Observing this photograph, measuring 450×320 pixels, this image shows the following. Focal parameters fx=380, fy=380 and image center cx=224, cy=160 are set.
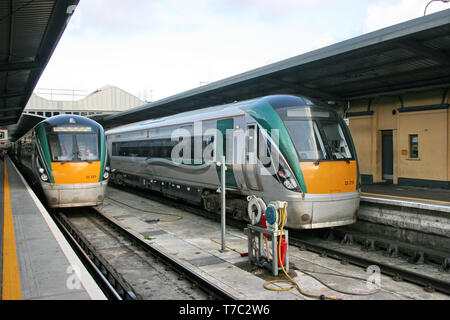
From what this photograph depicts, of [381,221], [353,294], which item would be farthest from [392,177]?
[353,294]

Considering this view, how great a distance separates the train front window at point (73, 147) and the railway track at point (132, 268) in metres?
2.12

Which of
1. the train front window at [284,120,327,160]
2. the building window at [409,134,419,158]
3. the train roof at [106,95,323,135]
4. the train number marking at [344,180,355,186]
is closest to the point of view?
the train front window at [284,120,327,160]

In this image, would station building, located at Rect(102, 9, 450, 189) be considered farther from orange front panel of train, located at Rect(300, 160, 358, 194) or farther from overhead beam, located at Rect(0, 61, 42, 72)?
overhead beam, located at Rect(0, 61, 42, 72)

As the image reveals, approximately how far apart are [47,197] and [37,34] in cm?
519

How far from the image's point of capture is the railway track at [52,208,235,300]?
5.93m

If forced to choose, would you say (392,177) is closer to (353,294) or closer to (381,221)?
(381,221)

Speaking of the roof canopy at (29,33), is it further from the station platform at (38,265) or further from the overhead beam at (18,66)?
the station platform at (38,265)

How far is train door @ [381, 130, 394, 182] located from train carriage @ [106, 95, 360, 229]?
705cm

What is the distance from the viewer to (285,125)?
8289 mm

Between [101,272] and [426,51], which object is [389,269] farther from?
[426,51]

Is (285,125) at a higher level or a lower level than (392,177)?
higher

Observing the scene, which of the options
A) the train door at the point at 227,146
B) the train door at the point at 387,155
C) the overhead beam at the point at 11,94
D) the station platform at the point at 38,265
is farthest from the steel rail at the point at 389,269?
the overhead beam at the point at 11,94

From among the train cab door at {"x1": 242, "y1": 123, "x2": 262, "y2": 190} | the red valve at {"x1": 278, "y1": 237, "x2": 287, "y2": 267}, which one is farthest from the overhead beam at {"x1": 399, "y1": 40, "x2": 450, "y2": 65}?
the red valve at {"x1": 278, "y1": 237, "x2": 287, "y2": 267}
